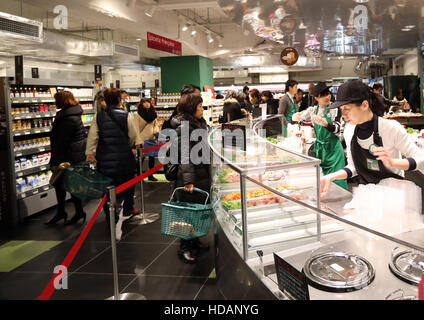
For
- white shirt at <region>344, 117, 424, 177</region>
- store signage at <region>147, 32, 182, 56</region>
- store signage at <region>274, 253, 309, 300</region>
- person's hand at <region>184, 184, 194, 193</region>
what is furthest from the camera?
store signage at <region>147, 32, 182, 56</region>

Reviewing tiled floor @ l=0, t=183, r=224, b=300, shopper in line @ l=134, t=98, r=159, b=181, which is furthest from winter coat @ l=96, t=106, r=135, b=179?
shopper in line @ l=134, t=98, r=159, b=181

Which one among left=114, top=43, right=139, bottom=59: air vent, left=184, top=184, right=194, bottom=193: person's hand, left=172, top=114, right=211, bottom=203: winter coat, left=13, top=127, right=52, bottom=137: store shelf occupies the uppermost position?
left=114, top=43, right=139, bottom=59: air vent

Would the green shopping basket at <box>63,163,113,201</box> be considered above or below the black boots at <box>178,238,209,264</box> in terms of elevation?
above

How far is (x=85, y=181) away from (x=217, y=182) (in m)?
2.42

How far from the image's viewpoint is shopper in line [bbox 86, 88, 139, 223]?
5.62 m

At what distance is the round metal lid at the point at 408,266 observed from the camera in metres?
1.74

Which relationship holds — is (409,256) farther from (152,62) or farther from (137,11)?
(152,62)

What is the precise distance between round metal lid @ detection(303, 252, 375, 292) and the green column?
562 inches

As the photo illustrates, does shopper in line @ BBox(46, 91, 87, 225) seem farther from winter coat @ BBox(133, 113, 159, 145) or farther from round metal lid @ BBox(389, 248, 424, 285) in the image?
round metal lid @ BBox(389, 248, 424, 285)

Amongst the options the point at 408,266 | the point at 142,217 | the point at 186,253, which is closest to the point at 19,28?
the point at 142,217

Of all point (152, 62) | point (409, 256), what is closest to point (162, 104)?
point (152, 62)

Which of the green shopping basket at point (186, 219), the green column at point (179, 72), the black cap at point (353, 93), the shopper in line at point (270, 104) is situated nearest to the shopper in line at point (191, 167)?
the green shopping basket at point (186, 219)

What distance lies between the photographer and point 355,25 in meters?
9.70

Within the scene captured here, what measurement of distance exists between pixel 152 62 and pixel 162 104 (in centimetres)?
620
